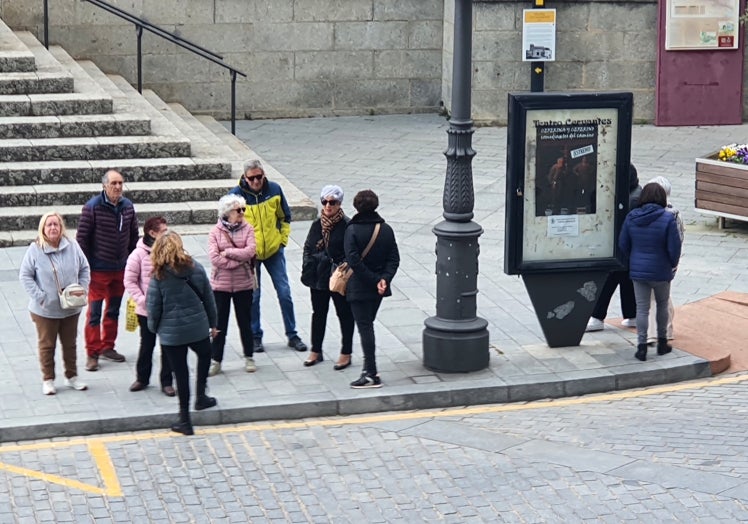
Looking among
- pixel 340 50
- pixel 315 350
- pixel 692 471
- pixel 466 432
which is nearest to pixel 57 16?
pixel 340 50

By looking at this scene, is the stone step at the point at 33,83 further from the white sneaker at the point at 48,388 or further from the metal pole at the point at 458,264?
the metal pole at the point at 458,264

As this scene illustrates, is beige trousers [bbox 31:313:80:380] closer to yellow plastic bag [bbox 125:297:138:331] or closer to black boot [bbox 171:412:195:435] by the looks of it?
yellow plastic bag [bbox 125:297:138:331]

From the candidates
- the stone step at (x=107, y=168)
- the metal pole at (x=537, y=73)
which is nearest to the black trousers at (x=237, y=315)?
the stone step at (x=107, y=168)

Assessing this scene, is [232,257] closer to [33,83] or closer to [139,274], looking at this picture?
[139,274]

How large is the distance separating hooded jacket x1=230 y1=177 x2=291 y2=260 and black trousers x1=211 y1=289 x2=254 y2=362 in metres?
0.74

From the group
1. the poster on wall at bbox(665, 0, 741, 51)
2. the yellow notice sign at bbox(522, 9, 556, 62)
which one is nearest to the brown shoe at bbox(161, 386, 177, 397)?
the yellow notice sign at bbox(522, 9, 556, 62)

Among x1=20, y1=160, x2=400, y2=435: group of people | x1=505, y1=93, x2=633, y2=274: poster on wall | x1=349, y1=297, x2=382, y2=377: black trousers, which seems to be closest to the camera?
x1=20, y1=160, x2=400, y2=435: group of people

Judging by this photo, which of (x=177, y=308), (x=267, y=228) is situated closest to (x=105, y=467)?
(x=177, y=308)

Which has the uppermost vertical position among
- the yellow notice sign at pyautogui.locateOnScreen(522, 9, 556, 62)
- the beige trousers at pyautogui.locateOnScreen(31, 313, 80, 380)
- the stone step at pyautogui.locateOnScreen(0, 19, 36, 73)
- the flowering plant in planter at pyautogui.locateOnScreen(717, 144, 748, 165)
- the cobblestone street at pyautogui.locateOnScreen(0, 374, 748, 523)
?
the yellow notice sign at pyautogui.locateOnScreen(522, 9, 556, 62)

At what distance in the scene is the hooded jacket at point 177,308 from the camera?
32.0 ft

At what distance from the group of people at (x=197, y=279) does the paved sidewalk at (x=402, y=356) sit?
0.59ft

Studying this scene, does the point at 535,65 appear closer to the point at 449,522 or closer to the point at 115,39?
the point at 115,39

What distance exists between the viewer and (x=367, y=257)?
35.3ft

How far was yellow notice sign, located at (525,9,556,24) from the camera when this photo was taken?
20.8 metres
